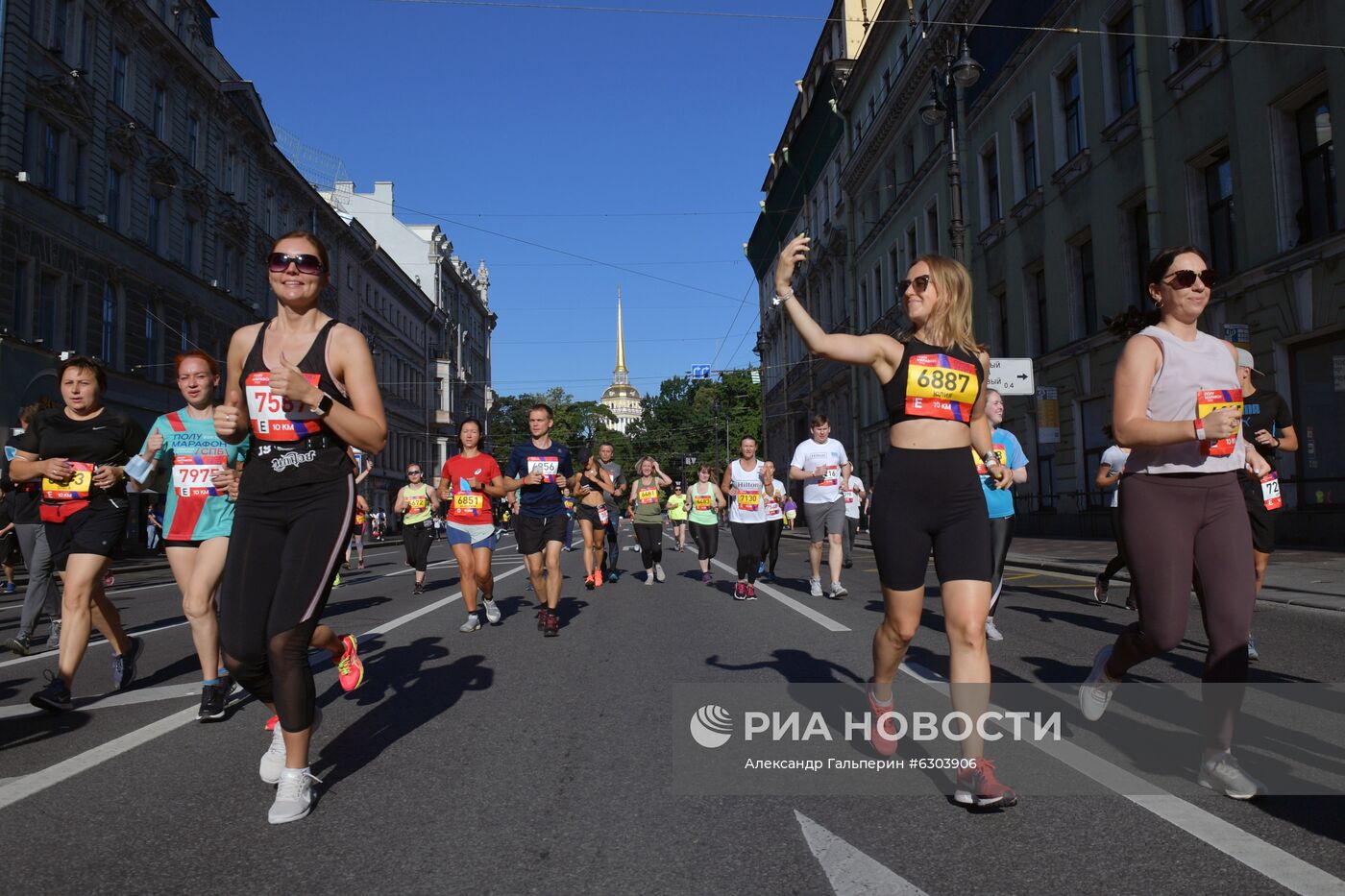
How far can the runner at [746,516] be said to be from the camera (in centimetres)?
1159

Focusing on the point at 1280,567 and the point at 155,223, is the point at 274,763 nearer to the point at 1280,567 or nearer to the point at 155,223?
the point at 1280,567

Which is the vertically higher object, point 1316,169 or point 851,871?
point 1316,169

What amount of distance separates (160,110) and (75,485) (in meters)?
31.6

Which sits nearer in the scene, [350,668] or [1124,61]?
[350,668]

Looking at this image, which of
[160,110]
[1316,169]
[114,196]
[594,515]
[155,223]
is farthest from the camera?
[160,110]

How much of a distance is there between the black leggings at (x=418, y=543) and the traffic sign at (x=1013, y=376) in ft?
33.9

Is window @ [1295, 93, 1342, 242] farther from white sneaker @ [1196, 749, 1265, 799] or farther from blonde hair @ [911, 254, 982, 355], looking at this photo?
→ white sneaker @ [1196, 749, 1265, 799]

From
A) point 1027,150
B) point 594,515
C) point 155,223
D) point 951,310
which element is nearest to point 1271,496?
point 951,310

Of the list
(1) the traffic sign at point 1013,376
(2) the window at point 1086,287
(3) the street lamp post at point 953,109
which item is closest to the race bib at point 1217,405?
(3) the street lamp post at point 953,109

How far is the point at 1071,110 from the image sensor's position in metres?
24.7

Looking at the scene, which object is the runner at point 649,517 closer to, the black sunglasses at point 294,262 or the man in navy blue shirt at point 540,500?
the man in navy blue shirt at point 540,500

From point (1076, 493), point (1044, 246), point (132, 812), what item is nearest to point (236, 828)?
point (132, 812)

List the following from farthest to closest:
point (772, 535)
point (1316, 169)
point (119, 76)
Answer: point (119, 76), point (1316, 169), point (772, 535)

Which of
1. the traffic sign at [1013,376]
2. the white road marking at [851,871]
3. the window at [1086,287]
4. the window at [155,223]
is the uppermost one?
the window at [155,223]
